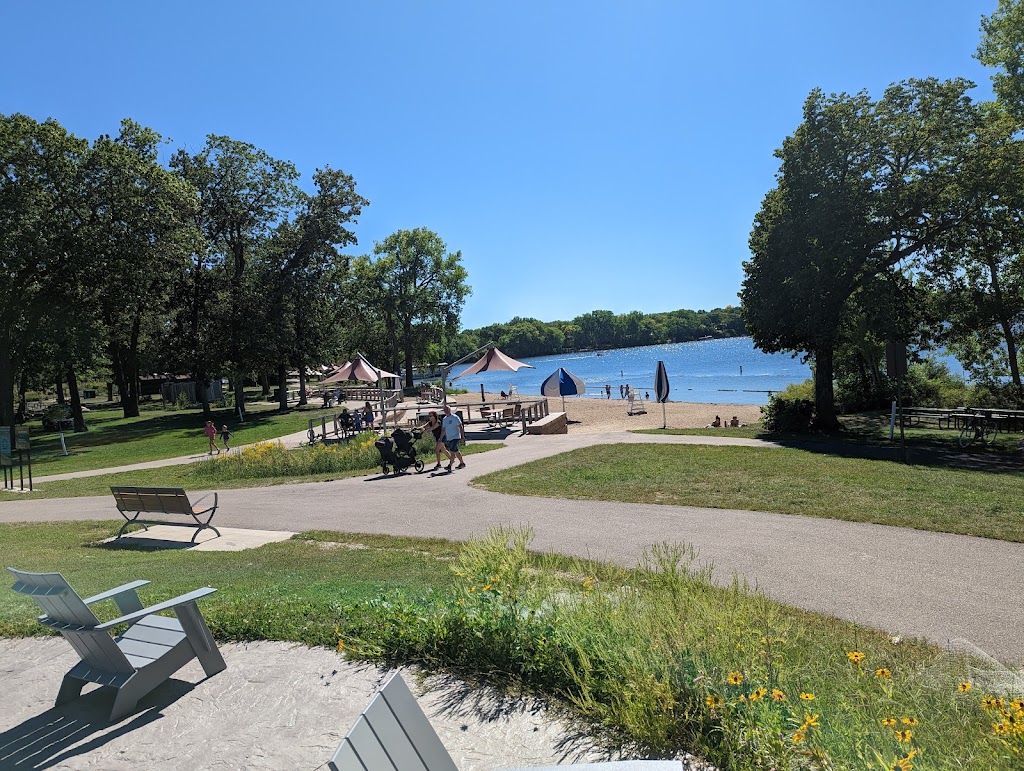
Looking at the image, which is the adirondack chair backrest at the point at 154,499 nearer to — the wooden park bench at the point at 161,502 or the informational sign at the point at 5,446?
the wooden park bench at the point at 161,502

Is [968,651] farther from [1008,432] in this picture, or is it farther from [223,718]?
[1008,432]

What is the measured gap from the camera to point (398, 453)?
53.9ft

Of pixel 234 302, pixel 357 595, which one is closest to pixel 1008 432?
pixel 357 595

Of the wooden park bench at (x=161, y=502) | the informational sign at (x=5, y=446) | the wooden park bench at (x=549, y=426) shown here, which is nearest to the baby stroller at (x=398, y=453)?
the wooden park bench at (x=161, y=502)

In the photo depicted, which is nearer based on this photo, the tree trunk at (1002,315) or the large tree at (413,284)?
the tree trunk at (1002,315)

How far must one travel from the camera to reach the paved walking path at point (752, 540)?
609cm

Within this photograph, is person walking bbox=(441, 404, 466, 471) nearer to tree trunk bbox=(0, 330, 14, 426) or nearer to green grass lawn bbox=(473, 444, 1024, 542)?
green grass lawn bbox=(473, 444, 1024, 542)

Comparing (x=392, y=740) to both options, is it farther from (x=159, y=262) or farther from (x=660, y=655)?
(x=159, y=262)

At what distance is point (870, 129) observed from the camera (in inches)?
880

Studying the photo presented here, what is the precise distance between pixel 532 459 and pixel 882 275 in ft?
50.7

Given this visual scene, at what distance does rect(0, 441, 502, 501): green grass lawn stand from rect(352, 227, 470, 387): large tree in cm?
5146

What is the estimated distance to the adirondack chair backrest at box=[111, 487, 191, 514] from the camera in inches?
403

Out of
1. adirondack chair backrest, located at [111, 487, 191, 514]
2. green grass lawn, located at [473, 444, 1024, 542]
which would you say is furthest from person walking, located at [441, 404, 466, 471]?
adirondack chair backrest, located at [111, 487, 191, 514]

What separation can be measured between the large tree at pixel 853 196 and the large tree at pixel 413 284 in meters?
51.8
